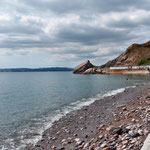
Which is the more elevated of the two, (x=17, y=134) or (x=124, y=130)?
(x=124, y=130)

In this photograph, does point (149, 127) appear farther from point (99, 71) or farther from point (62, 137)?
point (99, 71)

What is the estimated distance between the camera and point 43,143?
11758 mm

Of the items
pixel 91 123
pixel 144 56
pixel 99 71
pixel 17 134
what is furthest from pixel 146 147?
pixel 144 56

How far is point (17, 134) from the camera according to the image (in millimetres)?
14062

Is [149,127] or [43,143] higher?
[149,127]

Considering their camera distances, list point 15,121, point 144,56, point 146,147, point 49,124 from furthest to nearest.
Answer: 1. point 144,56
2. point 15,121
3. point 49,124
4. point 146,147

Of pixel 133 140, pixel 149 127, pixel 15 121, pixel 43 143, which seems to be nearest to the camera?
pixel 133 140

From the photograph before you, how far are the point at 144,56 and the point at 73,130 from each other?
19333 centimetres

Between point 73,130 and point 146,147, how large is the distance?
8.74 meters

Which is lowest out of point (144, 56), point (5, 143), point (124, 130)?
point (5, 143)

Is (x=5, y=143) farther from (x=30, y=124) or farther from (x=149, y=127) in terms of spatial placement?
(x=149, y=127)

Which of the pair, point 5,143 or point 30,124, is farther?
point 30,124

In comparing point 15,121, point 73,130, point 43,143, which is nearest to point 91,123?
point 73,130

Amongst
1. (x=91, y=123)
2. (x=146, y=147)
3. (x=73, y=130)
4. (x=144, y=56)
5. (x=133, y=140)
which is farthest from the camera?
(x=144, y=56)
